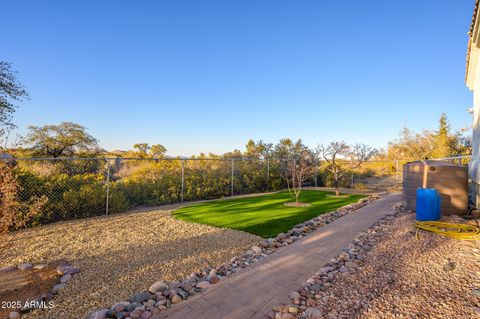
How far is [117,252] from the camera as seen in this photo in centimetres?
414

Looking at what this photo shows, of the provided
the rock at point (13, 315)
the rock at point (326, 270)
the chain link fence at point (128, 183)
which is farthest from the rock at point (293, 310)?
the chain link fence at point (128, 183)

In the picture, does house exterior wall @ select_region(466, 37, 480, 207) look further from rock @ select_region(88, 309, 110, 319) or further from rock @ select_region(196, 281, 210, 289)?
rock @ select_region(88, 309, 110, 319)

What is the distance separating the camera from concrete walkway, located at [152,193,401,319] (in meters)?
2.31

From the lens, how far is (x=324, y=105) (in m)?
14.7

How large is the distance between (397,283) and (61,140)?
2294cm

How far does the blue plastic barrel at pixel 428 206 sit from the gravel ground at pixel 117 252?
382cm

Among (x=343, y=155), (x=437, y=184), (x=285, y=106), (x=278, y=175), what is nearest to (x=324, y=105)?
(x=285, y=106)

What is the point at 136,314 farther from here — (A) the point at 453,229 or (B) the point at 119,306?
(A) the point at 453,229

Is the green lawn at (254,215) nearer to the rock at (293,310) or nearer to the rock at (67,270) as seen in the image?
the rock at (293,310)

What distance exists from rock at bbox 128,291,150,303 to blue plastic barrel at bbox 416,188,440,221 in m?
5.73

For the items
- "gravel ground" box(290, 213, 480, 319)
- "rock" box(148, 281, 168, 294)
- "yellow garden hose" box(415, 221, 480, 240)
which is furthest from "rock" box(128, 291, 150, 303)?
"yellow garden hose" box(415, 221, 480, 240)

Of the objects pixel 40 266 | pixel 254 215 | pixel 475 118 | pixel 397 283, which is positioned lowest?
pixel 40 266

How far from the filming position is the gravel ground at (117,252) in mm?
2758

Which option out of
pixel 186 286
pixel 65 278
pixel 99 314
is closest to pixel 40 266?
pixel 65 278
